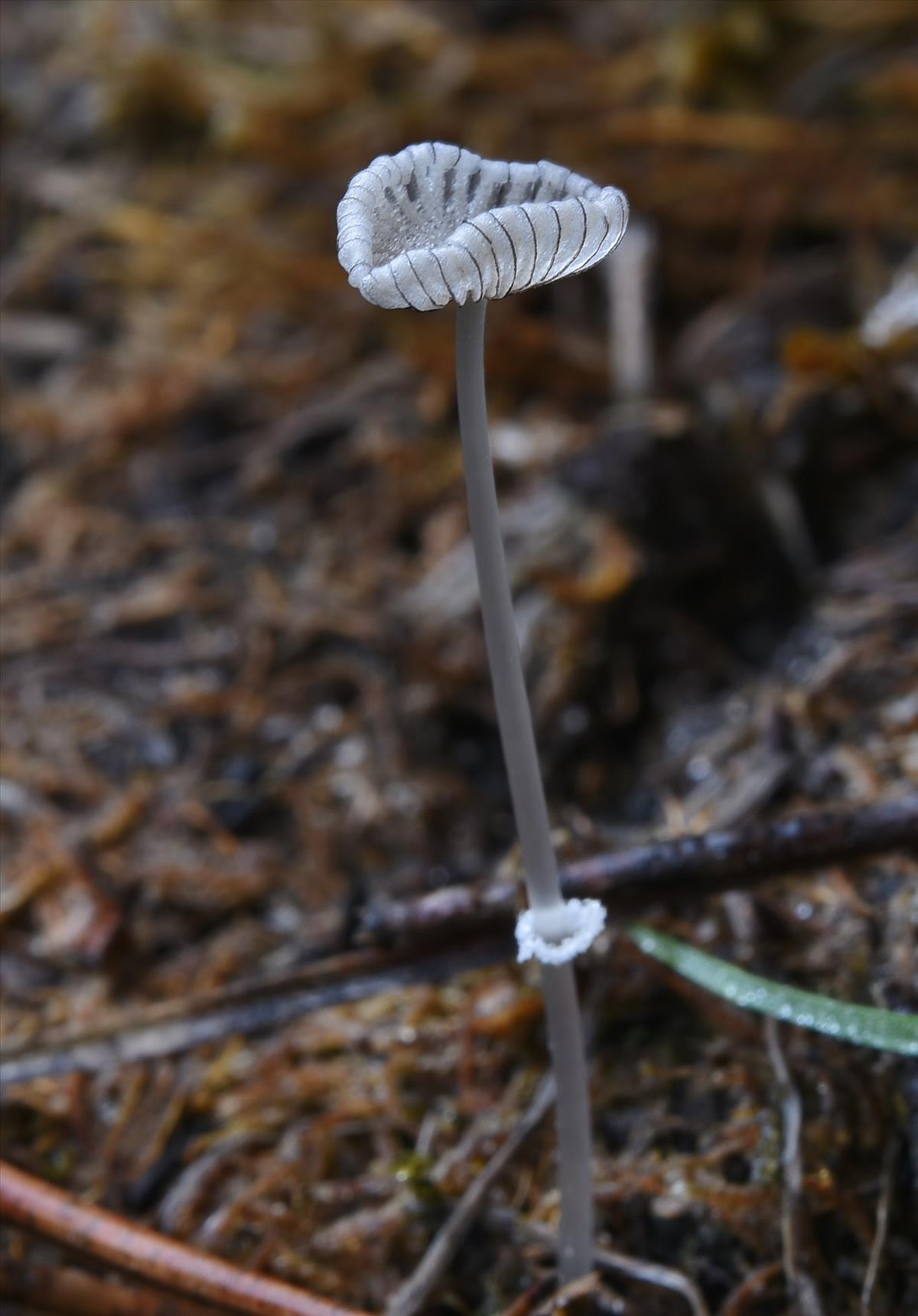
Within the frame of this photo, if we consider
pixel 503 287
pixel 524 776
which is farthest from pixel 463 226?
pixel 524 776

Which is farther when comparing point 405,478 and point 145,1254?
point 405,478

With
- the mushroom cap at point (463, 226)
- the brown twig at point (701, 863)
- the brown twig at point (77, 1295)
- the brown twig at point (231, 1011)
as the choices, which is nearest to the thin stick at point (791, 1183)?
the brown twig at point (701, 863)

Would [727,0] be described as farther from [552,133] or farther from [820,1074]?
[820,1074]

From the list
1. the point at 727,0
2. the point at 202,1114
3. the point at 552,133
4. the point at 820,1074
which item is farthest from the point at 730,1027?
the point at 727,0

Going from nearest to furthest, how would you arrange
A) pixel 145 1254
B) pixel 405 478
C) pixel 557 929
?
pixel 557 929, pixel 145 1254, pixel 405 478

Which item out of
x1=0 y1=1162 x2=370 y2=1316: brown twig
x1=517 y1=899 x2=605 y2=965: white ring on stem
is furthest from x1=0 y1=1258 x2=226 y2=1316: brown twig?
x1=517 y1=899 x2=605 y2=965: white ring on stem

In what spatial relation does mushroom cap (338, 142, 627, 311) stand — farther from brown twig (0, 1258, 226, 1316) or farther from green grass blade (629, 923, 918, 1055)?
brown twig (0, 1258, 226, 1316)

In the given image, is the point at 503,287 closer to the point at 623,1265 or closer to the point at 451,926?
the point at 451,926

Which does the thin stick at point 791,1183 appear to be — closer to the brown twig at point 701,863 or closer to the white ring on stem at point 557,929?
the brown twig at point 701,863
